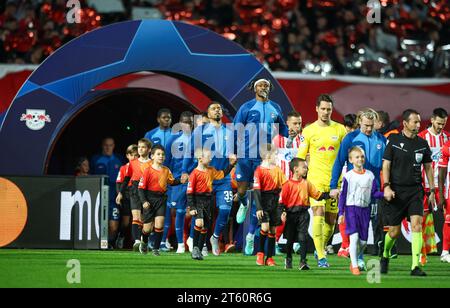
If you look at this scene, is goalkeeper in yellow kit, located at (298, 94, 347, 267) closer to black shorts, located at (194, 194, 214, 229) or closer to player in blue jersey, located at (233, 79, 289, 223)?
player in blue jersey, located at (233, 79, 289, 223)

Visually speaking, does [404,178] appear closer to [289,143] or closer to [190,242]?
[289,143]

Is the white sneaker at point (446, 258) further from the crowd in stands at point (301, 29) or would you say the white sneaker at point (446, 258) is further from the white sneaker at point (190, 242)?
the crowd in stands at point (301, 29)

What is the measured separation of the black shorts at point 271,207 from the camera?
13.3m

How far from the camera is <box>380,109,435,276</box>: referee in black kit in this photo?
38.8ft

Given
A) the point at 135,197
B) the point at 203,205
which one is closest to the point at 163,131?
the point at 135,197

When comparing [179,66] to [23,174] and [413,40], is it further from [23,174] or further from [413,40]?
[413,40]

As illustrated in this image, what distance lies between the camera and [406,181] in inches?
467

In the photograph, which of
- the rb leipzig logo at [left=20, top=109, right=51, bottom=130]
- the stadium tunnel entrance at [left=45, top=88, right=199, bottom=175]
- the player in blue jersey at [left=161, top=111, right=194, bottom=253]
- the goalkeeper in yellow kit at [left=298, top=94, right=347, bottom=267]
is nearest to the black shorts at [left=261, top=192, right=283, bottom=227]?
the goalkeeper in yellow kit at [left=298, top=94, right=347, bottom=267]

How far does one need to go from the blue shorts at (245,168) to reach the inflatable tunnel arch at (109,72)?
147 centimetres

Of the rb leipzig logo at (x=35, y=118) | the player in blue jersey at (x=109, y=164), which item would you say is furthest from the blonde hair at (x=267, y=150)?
the player in blue jersey at (x=109, y=164)

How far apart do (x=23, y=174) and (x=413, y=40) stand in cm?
974

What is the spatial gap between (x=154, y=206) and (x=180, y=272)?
2.71 m

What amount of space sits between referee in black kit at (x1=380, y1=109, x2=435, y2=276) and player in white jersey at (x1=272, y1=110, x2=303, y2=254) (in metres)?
2.94

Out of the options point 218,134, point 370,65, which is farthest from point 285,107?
point 370,65
